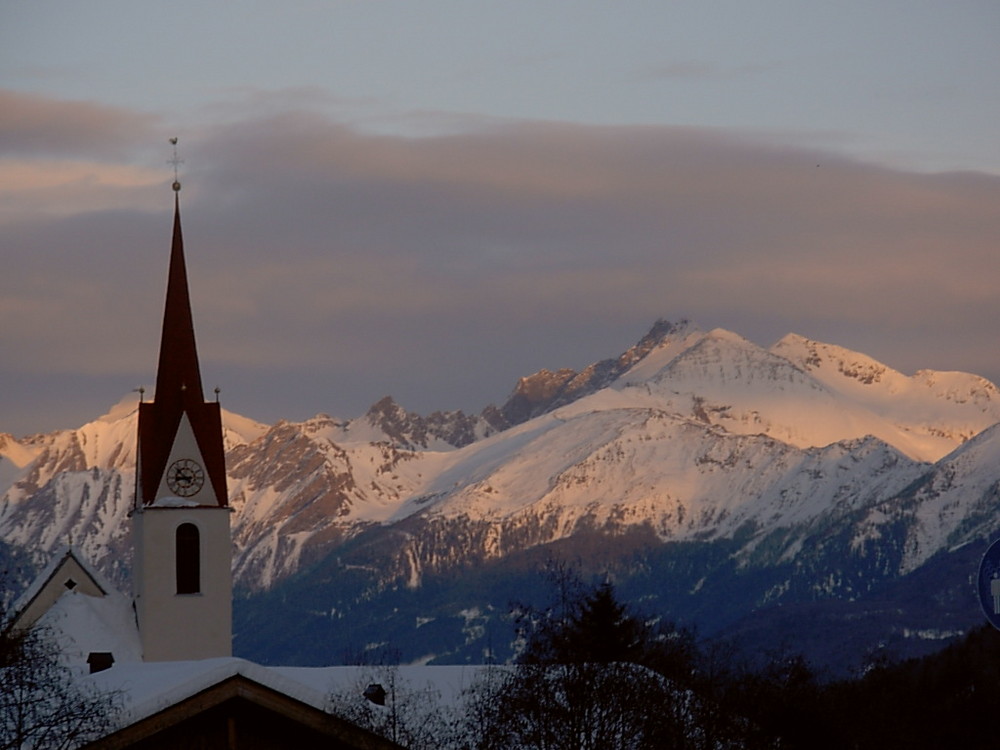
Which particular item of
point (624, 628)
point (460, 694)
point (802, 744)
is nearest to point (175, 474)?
point (624, 628)

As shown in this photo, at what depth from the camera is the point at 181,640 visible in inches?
4510

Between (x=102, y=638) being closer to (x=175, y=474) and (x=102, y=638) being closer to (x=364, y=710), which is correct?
(x=175, y=474)

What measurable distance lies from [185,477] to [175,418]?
267 centimetres

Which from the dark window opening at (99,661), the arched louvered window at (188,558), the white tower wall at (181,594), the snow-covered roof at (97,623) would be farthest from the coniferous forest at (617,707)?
the snow-covered roof at (97,623)

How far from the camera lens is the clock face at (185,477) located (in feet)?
382

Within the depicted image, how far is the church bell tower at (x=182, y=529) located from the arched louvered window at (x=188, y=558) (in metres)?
0.04

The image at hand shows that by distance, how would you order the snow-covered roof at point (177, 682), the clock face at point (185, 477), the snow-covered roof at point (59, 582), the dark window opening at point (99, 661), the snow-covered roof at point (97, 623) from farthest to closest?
1. the snow-covered roof at point (59, 582)
2. the clock face at point (185, 477)
3. the snow-covered roof at point (97, 623)
4. the dark window opening at point (99, 661)
5. the snow-covered roof at point (177, 682)

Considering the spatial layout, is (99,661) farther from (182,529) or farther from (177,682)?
(177,682)

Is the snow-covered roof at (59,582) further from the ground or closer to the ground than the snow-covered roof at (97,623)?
further from the ground

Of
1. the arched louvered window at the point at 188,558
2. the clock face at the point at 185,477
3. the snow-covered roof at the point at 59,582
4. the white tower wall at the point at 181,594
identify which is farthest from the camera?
the snow-covered roof at the point at 59,582

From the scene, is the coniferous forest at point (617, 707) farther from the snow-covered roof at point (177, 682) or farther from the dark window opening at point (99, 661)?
the dark window opening at point (99, 661)

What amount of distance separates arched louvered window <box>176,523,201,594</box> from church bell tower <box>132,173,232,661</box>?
0.04m

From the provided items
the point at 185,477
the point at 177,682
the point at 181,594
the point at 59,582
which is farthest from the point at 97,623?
the point at 177,682

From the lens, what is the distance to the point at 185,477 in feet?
382
